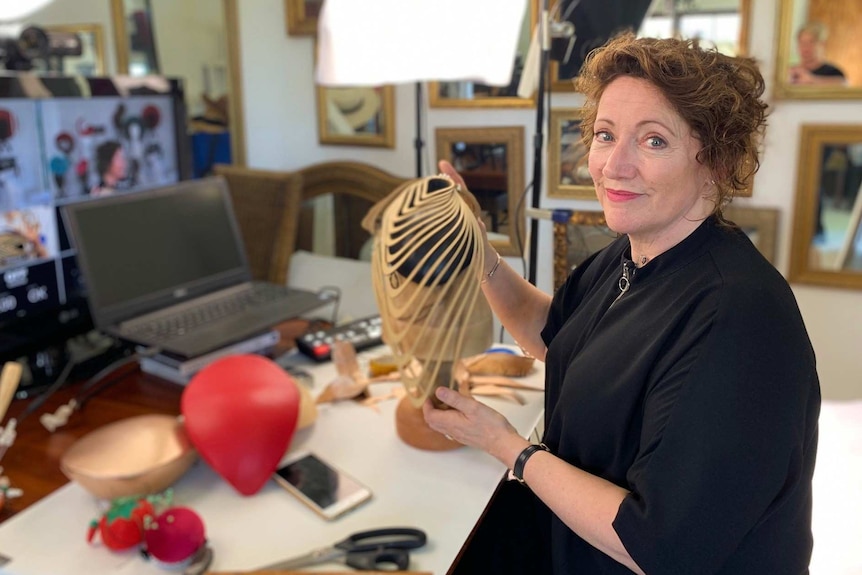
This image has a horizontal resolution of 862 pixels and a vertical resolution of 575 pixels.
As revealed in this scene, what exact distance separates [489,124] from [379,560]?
117 centimetres

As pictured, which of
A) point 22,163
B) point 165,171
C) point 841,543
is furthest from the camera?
point 165,171

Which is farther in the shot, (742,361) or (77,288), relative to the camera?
(77,288)

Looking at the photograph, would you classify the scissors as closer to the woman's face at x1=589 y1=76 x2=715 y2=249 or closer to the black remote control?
the woman's face at x1=589 y1=76 x2=715 y2=249

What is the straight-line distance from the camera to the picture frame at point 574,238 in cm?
120

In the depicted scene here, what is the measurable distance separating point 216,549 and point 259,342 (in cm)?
66

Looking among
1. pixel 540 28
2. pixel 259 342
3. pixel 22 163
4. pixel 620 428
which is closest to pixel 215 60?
pixel 22 163

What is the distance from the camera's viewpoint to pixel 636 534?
67 centimetres

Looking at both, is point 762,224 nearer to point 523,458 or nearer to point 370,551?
point 523,458

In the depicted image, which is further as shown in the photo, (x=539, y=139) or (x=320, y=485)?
(x=539, y=139)

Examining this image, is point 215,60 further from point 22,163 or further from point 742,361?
point 742,361

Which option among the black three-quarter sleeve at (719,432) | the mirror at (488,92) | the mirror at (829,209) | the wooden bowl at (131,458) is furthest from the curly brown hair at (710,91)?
the mirror at (829,209)

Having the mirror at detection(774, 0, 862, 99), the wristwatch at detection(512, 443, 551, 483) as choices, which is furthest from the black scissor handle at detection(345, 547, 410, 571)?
the mirror at detection(774, 0, 862, 99)

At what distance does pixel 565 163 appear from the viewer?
134 centimetres

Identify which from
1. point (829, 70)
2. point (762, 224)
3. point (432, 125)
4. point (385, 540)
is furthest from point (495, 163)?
point (385, 540)
